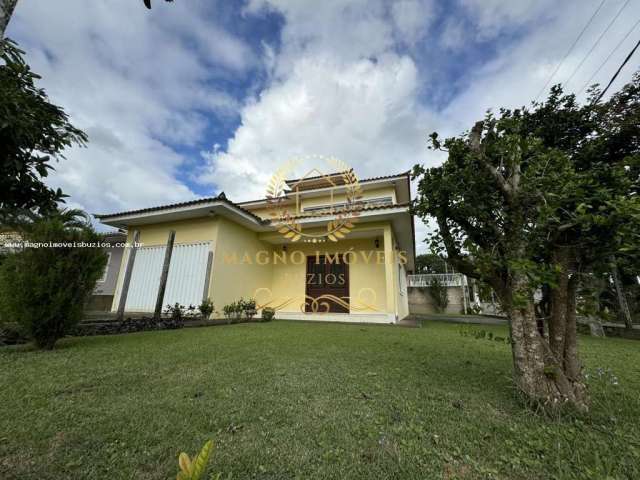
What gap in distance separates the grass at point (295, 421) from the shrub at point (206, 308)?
12.6 feet

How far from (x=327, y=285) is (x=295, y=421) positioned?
784cm

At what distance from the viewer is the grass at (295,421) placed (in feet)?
4.17

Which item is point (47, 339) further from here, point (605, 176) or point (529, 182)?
point (605, 176)

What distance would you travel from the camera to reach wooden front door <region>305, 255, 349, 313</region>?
9.30m

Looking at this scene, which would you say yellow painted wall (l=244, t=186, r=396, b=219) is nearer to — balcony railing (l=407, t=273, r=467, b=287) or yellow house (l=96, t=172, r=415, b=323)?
Result: yellow house (l=96, t=172, r=415, b=323)

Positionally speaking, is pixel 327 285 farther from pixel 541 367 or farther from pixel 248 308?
pixel 541 367

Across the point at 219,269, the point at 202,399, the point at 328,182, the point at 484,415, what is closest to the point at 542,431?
the point at 484,415

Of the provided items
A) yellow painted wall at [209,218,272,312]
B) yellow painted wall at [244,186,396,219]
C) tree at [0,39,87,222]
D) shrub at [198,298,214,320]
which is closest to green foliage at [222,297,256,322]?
yellow painted wall at [209,218,272,312]

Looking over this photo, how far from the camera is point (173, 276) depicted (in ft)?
26.7

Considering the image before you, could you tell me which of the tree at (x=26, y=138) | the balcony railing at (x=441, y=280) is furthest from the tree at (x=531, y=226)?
the balcony railing at (x=441, y=280)

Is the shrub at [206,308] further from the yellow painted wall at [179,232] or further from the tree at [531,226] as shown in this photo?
the tree at [531,226]

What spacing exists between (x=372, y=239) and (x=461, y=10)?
6.71 metres

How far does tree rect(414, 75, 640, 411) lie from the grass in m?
0.45

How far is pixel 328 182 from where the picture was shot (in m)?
11.6
